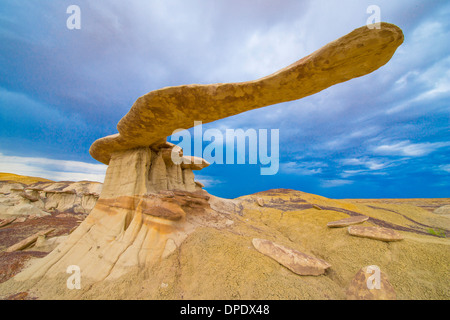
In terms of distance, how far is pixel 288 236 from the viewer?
6059 mm

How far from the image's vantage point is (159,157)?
272 inches

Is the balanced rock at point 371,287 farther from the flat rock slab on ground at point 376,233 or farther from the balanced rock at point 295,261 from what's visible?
the flat rock slab on ground at point 376,233

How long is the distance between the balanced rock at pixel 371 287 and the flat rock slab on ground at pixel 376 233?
1.46m

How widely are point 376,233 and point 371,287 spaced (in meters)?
2.07

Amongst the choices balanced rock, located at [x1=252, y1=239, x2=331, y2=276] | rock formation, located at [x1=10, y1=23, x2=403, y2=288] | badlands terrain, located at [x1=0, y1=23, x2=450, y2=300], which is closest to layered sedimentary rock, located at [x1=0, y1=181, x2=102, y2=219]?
badlands terrain, located at [x1=0, y1=23, x2=450, y2=300]

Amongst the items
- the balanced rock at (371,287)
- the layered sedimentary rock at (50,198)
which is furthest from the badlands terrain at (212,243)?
the layered sedimentary rock at (50,198)

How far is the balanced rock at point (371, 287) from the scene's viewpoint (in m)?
2.58

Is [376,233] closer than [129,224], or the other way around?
[376,233]

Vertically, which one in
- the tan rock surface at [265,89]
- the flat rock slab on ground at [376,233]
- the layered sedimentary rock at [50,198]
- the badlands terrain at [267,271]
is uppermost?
the tan rock surface at [265,89]

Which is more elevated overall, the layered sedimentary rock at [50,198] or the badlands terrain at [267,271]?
the badlands terrain at [267,271]

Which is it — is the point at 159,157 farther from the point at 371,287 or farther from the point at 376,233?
the point at 376,233

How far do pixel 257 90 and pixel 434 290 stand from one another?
15.6 ft

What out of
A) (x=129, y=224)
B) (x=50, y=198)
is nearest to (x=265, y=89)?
(x=129, y=224)

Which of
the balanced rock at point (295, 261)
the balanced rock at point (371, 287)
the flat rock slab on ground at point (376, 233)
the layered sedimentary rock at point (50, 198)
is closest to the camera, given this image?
the balanced rock at point (371, 287)
